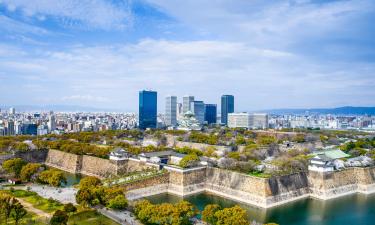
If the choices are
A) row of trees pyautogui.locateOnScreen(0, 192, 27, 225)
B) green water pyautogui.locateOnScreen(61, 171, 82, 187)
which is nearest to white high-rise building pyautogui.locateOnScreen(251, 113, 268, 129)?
green water pyautogui.locateOnScreen(61, 171, 82, 187)

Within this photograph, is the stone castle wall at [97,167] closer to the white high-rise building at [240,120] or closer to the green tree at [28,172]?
the green tree at [28,172]

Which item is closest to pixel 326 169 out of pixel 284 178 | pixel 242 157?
pixel 284 178

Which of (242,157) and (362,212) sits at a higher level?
(242,157)

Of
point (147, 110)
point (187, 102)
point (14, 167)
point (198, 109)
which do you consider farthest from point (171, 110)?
point (14, 167)

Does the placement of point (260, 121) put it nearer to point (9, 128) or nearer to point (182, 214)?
point (9, 128)

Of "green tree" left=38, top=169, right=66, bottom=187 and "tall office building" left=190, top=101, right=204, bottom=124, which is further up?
"tall office building" left=190, top=101, right=204, bottom=124

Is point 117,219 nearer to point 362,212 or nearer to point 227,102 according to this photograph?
point 362,212

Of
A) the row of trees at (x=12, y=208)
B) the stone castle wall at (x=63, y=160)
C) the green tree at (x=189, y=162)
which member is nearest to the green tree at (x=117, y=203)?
the row of trees at (x=12, y=208)

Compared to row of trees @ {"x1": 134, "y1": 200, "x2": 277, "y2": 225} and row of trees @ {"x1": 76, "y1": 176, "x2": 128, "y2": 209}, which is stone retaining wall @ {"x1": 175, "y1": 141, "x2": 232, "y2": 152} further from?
row of trees @ {"x1": 134, "y1": 200, "x2": 277, "y2": 225}
